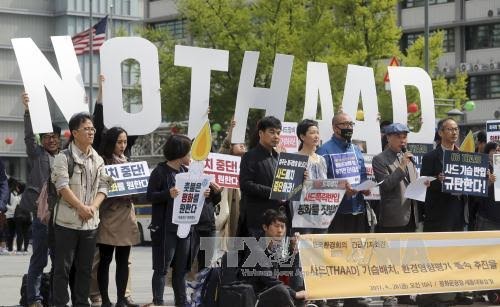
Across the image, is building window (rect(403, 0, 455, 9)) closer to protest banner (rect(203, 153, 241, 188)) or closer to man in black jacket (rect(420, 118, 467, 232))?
man in black jacket (rect(420, 118, 467, 232))

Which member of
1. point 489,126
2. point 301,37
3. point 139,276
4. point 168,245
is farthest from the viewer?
point 301,37

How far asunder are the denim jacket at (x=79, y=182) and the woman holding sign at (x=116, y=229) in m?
0.95

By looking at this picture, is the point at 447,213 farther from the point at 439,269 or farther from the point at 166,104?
the point at 166,104

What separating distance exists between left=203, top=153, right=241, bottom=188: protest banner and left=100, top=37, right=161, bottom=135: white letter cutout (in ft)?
2.64

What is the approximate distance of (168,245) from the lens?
38.8ft

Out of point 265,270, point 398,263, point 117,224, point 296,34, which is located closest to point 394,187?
point 398,263

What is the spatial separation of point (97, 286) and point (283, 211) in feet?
8.35

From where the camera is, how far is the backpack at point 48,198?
10.7 metres

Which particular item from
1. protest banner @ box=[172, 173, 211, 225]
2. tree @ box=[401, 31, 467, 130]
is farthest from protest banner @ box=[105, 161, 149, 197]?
tree @ box=[401, 31, 467, 130]

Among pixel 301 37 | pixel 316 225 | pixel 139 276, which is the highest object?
pixel 301 37

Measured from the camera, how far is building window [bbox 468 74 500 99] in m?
55.9

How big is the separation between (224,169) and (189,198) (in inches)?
52.3

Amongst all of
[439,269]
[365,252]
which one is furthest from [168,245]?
[439,269]

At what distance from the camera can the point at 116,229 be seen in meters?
11.8
